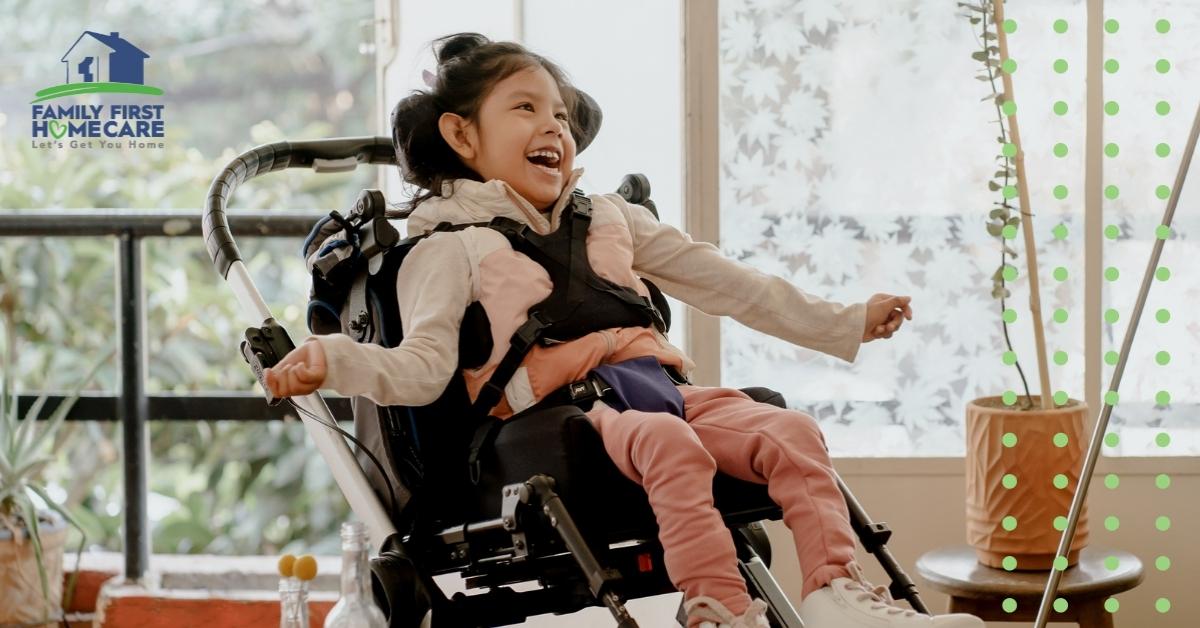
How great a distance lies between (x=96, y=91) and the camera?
3230 mm

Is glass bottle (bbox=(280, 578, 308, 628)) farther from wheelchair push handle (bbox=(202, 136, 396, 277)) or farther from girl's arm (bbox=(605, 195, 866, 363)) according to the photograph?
girl's arm (bbox=(605, 195, 866, 363))

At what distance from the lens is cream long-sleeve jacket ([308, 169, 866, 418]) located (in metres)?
1.84

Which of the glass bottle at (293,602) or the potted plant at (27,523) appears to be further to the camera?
the potted plant at (27,523)

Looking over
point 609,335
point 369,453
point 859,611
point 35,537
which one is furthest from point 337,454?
point 35,537

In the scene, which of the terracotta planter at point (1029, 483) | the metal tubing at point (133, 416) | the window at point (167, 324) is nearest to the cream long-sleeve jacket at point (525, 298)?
the terracotta planter at point (1029, 483)

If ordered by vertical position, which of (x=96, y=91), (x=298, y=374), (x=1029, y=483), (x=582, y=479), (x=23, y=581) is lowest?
(x=23, y=581)

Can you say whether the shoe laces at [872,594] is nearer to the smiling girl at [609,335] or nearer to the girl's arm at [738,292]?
the smiling girl at [609,335]

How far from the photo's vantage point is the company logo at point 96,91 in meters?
3.27

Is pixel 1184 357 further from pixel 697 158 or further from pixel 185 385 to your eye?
pixel 185 385

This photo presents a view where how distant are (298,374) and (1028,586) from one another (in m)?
1.33

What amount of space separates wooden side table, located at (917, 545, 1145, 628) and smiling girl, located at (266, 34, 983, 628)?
563 millimetres

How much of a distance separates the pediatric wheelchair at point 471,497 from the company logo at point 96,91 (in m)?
1.34

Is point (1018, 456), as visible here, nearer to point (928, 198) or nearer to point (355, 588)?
point (928, 198)

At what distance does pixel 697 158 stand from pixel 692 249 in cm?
62
